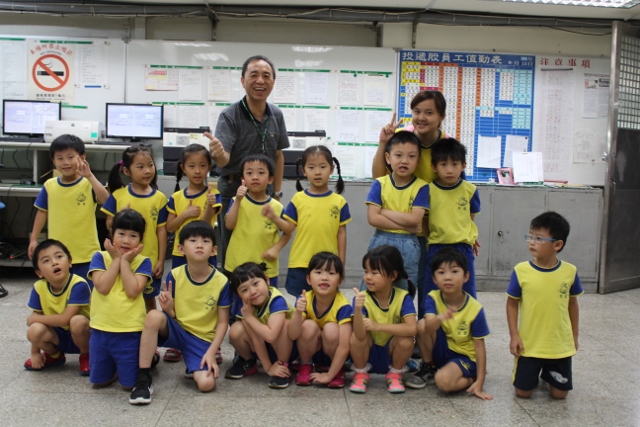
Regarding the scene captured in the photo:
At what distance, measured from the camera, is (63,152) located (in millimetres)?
2625

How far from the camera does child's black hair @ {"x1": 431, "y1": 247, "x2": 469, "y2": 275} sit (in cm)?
222

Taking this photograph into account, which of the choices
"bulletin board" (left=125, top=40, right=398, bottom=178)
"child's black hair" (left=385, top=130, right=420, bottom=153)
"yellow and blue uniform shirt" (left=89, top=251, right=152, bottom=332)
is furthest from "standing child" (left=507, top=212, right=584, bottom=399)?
"bulletin board" (left=125, top=40, right=398, bottom=178)

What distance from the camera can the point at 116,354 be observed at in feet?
7.06

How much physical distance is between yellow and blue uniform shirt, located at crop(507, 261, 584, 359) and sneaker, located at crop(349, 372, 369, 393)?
25.7 inches

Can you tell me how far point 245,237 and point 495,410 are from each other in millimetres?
1279

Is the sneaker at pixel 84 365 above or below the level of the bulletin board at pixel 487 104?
below

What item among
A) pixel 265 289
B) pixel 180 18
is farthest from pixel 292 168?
pixel 265 289

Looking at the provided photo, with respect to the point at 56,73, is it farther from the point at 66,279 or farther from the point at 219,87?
the point at 66,279

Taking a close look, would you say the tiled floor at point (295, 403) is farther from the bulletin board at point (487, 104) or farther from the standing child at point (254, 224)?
the bulletin board at point (487, 104)

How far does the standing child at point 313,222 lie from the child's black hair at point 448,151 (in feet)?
1.57

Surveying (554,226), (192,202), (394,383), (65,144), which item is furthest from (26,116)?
(554,226)

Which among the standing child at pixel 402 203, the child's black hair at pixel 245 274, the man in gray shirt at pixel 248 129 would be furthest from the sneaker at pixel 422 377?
the man in gray shirt at pixel 248 129

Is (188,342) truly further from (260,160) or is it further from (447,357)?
(447,357)

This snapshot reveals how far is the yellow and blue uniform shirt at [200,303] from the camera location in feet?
7.49
